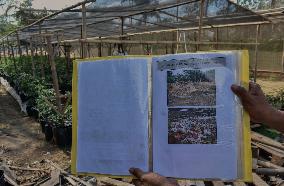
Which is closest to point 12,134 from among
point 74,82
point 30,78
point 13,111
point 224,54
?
point 13,111

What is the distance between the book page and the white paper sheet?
0.14 metres

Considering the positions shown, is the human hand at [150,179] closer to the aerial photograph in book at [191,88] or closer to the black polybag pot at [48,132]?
the aerial photograph in book at [191,88]

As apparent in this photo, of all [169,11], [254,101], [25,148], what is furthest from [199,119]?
[169,11]

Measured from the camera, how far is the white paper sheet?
6.55 feet

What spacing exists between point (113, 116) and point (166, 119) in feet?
1.04

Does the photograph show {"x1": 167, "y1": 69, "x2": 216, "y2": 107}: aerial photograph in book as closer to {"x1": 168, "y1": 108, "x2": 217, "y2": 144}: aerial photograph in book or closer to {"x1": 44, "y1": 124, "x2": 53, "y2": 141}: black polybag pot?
{"x1": 168, "y1": 108, "x2": 217, "y2": 144}: aerial photograph in book

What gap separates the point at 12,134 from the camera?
983 centimetres

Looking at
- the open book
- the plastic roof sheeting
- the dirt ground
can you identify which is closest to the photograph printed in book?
the open book

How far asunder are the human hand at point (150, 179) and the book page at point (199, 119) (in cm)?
6

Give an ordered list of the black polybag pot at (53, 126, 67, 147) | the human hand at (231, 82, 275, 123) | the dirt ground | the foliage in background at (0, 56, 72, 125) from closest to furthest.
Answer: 1. the human hand at (231, 82, 275, 123)
2. the dirt ground
3. the black polybag pot at (53, 126, 67, 147)
4. the foliage in background at (0, 56, 72, 125)

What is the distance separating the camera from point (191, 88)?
1.92m

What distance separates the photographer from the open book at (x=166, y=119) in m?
1.88

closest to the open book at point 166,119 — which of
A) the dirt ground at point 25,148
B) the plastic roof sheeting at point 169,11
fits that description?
the dirt ground at point 25,148

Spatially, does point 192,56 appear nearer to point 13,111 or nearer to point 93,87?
point 93,87
